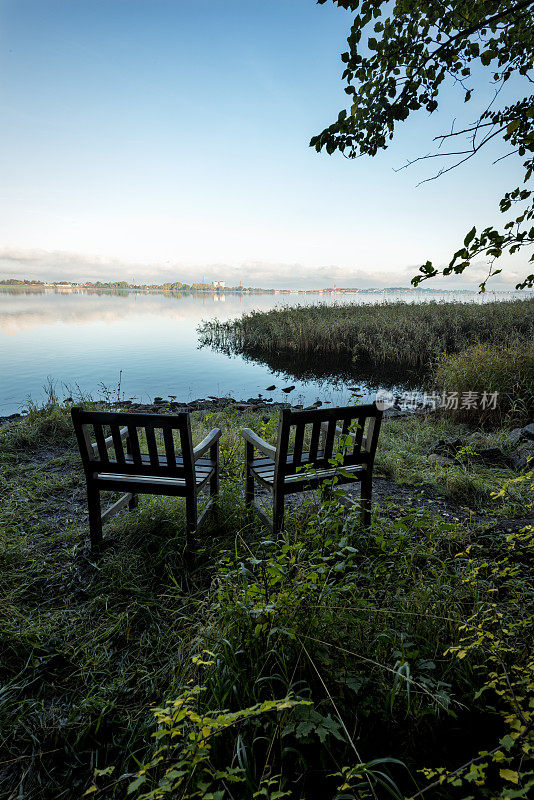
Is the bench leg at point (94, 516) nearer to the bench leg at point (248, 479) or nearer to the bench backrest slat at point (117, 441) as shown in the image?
Result: the bench backrest slat at point (117, 441)

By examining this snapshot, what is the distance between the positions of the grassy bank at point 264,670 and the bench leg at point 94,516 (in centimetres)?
15

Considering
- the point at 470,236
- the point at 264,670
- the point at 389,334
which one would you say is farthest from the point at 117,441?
the point at 389,334

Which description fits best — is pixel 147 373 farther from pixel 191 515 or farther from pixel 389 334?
pixel 191 515

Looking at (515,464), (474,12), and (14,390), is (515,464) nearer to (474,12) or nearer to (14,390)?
(474,12)

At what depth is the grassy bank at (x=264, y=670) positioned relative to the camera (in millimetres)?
1380

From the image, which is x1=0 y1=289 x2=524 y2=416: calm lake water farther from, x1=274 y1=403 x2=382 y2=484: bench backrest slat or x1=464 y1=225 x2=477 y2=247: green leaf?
x1=464 y1=225 x2=477 y2=247: green leaf

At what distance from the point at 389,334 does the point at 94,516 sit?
15763 mm

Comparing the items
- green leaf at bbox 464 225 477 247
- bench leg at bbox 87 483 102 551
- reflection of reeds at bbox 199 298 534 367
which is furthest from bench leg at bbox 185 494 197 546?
reflection of reeds at bbox 199 298 534 367

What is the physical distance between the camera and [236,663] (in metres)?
1.77

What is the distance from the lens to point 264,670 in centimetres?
178

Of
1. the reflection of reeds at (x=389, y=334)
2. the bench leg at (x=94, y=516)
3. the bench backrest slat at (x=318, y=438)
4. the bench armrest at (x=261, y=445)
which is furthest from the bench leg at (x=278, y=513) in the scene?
the reflection of reeds at (x=389, y=334)

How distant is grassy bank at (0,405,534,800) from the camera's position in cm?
138

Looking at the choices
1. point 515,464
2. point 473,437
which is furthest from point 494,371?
point 515,464

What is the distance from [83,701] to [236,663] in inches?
35.9
